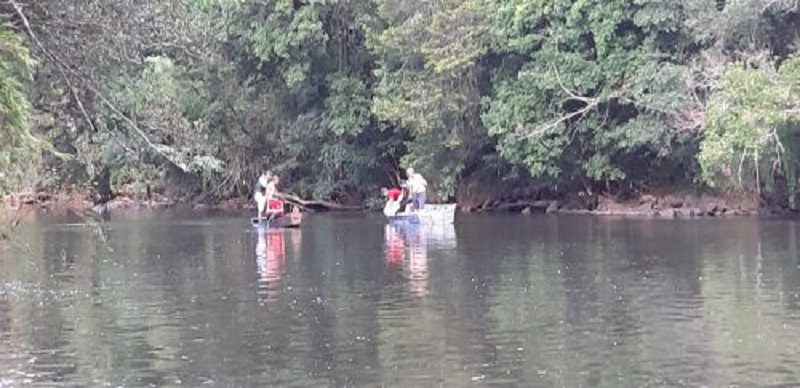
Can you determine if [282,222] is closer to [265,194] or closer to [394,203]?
[265,194]

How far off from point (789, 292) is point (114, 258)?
606 inches

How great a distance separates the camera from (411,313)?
2148cm

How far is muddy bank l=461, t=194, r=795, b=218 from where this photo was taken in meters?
47.9

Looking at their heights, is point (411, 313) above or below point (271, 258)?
below

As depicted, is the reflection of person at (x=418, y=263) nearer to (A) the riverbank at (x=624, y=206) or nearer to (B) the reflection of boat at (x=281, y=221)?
(B) the reflection of boat at (x=281, y=221)

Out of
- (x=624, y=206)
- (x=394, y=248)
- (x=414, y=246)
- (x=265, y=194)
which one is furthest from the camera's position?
(x=624, y=206)

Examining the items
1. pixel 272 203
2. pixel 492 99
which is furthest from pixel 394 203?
pixel 492 99

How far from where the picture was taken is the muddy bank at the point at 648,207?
47.9 m

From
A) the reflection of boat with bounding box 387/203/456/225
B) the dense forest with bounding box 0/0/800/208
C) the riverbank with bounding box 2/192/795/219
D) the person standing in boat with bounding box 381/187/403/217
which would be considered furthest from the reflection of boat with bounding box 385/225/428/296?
the riverbank with bounding box 2/192/795/219

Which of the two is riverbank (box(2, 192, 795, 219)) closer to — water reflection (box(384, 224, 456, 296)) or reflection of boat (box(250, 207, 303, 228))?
reflection of boat (box(250, 207, 303, 228))

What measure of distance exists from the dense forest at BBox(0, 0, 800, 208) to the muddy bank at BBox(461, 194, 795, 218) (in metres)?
0.50

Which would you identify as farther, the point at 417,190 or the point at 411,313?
the point at 417,190

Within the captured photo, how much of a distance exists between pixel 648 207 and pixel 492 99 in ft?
21.7

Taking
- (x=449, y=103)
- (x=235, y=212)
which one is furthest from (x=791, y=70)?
(x=235, y=212)
